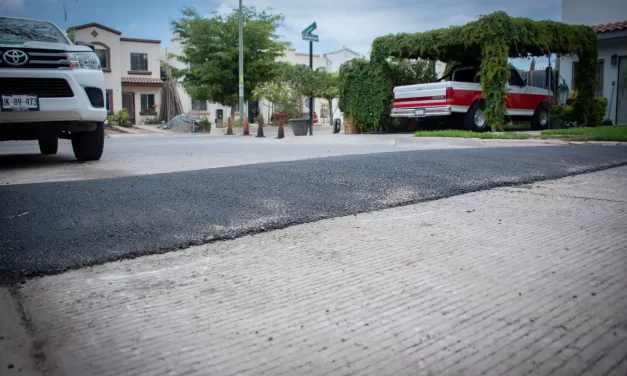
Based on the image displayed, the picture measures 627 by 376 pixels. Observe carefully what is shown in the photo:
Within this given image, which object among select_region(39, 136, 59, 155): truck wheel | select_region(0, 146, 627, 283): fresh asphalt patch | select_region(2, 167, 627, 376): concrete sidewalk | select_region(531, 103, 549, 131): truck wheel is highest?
select_region(531, 103, 549, 131): truck wheel

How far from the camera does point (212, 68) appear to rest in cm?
2778

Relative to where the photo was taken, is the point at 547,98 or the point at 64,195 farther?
the point at 547,98

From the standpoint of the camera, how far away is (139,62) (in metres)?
35.9

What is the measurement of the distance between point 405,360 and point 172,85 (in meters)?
38.3

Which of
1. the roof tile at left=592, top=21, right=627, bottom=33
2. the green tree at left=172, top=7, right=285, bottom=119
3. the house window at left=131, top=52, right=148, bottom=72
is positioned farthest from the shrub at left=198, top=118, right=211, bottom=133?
the roof tile at left=592, top=21, right=627, bottom=33

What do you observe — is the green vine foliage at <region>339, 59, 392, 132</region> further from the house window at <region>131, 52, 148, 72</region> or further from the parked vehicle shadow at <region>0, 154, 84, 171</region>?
the house window at <region>131, 52, 148, 72</region>

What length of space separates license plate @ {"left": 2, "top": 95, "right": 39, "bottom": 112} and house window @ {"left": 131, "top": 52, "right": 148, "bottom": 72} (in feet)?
106

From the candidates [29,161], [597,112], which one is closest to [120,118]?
[29,161]

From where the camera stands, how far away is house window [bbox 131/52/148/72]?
35728 millimetres

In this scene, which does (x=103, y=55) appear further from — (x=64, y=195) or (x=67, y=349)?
(x=67, y=349)

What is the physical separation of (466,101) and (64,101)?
11296 mm

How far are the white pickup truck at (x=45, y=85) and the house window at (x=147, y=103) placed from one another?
3056 cm

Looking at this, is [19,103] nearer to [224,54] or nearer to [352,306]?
[352,306]

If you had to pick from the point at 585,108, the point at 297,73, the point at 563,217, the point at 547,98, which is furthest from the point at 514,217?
the point at 297,73
